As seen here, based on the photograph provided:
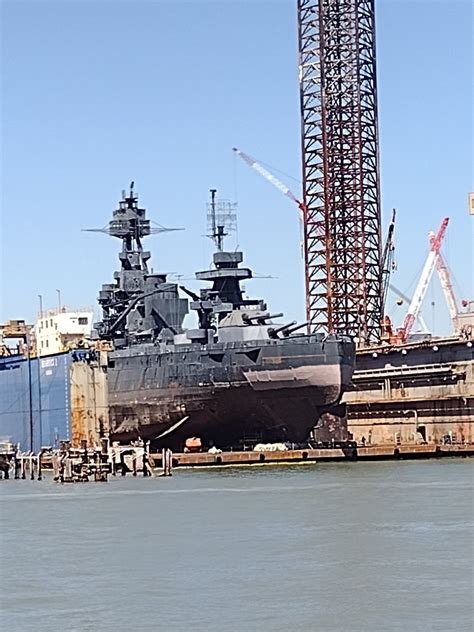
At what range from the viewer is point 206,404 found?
6656 centimetres

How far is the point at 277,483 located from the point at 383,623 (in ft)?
92.6

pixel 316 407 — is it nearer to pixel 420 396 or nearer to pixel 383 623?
pixel 420 396

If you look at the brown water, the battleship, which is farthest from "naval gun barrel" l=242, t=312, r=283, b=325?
the brown water

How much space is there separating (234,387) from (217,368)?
4.01 ft

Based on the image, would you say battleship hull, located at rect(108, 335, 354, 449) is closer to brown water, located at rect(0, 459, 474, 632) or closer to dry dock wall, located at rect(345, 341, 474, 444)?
dry dock wall, located at rect(345, 341, 474, 444)

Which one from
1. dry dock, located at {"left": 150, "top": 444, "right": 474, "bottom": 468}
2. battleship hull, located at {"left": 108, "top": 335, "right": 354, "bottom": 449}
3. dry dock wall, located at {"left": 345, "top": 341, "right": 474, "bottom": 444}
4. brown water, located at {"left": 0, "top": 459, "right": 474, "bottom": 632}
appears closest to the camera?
brown water, located at {"left": 0, "top": 459, "right": 474, "bottom": 632}

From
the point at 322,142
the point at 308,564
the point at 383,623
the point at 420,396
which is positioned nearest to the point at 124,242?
the point at 322,142

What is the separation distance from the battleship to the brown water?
15778 millimetres

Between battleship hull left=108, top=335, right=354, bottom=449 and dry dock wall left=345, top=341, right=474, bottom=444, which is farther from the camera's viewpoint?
dry dock wall left=345, top=341, right=474, bottom=444

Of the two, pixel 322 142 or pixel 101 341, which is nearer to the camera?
pixel 101 341

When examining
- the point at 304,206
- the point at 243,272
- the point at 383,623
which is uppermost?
the point at 304,206

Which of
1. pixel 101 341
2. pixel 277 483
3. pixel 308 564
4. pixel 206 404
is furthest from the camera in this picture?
pixel 101 341

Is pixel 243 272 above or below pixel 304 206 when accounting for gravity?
below

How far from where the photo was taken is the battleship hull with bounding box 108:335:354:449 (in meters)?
65.7
